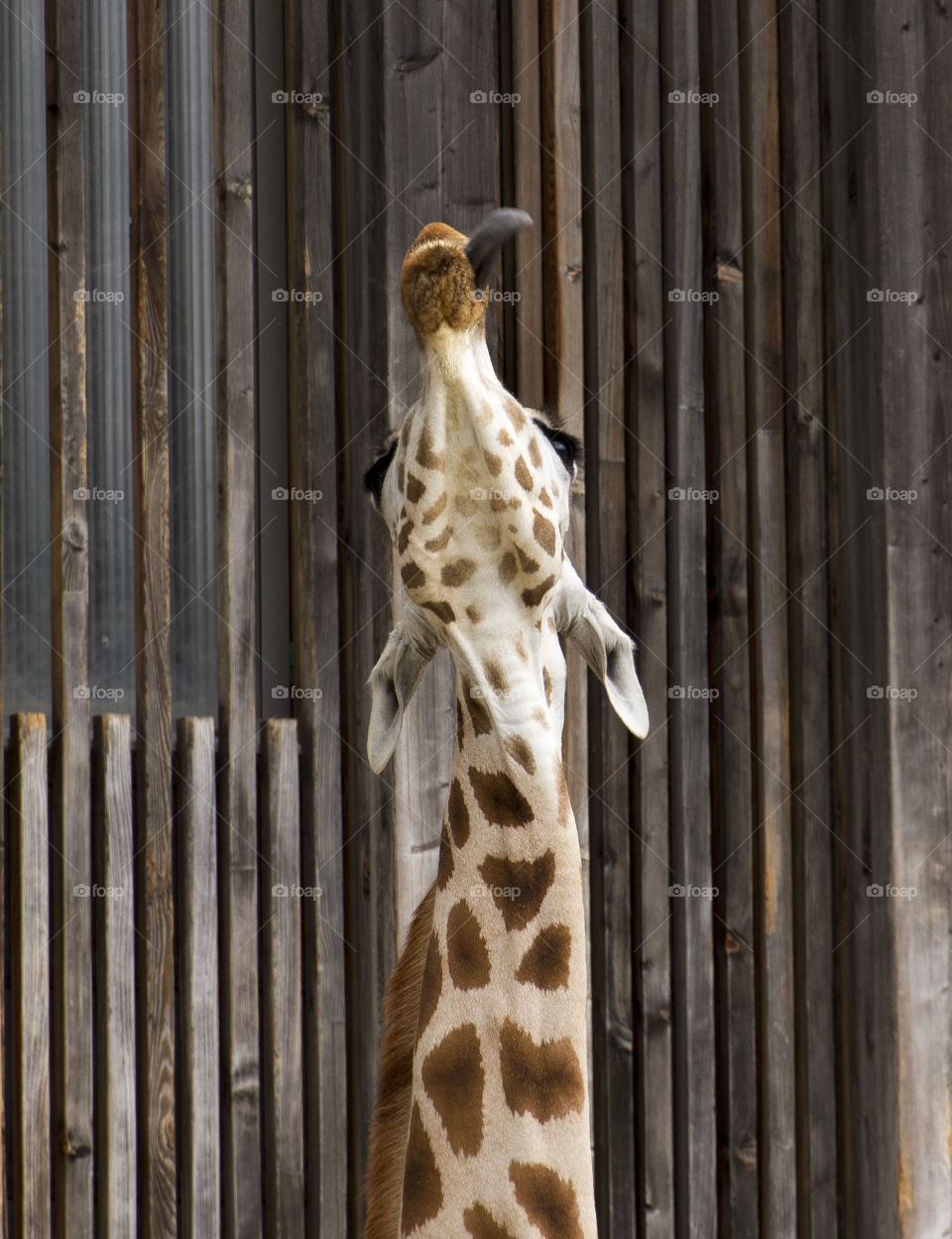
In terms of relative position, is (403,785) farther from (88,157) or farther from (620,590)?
(88,157)

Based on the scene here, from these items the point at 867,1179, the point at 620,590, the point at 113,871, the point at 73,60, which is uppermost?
the point at 73,60

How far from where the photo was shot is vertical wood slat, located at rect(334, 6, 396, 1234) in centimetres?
296

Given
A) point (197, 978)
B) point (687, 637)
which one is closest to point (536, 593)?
point (197, 978)

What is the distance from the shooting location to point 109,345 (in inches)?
114

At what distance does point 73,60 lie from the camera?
2.81m

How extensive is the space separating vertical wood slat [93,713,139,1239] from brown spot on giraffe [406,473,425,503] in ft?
4.87

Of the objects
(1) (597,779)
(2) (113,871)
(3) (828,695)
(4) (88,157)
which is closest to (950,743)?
(3) (828,695)

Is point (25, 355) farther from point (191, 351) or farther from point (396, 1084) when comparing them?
point (396, 1084)

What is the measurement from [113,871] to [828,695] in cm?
197

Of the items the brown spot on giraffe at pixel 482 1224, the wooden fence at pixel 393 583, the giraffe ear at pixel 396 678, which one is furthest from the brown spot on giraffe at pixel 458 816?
the wooden fence at pixel 393 583

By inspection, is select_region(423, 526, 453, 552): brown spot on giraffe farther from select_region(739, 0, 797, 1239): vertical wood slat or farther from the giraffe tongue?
select_region(739, 0, 797, 1239): vertical wood slat

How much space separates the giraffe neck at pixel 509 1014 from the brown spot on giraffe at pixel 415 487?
0.23 m

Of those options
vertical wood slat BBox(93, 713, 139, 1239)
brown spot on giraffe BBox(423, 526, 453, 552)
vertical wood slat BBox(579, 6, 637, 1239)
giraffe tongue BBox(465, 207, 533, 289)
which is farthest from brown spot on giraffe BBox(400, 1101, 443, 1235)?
vertical wood slat BBox(579, 6, 637, 1239)

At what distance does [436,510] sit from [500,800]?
14.9 inches
